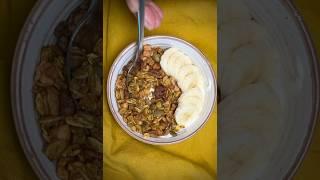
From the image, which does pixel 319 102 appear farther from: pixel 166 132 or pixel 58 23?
pixel 58 23

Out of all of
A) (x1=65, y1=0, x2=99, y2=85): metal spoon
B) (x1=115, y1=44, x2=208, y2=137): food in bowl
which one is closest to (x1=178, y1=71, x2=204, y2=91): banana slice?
(x1=115, y1=44, x2=208, y2=137): food in bowl

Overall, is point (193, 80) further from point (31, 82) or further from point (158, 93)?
point (31, 82)

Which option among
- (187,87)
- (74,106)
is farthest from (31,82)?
(187,87)

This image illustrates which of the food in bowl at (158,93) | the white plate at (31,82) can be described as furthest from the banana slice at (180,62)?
the white plate at (31,82)

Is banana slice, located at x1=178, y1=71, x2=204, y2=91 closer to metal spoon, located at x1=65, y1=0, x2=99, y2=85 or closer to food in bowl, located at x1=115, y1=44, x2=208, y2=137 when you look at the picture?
food in bowl, located at x1=115, y1=44, x2=208, y2=137

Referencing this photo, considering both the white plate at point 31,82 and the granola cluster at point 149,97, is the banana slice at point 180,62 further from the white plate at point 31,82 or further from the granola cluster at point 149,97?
the white plate at point 31,82

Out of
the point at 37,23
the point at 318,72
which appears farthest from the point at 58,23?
the point at 318,72
